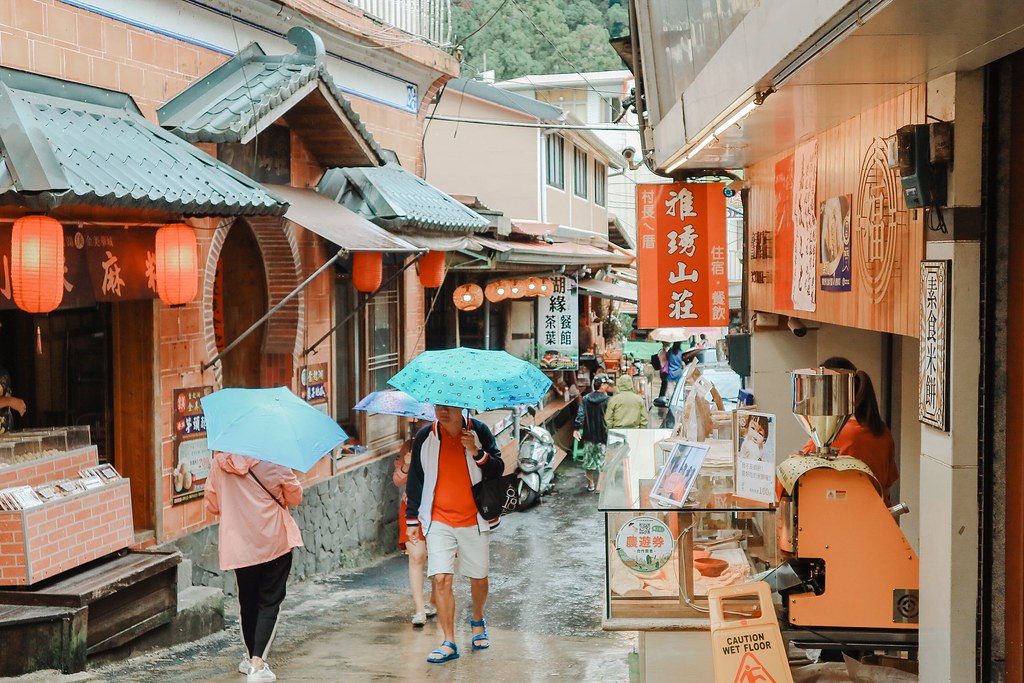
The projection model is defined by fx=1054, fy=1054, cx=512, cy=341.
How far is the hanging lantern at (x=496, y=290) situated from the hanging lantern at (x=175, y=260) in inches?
389

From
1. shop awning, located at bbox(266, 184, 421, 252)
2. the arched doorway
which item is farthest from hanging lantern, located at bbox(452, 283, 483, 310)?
the arched doorway

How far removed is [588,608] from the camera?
37.9 ft

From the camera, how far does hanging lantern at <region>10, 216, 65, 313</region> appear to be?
7211mm

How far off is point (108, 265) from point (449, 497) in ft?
11.1

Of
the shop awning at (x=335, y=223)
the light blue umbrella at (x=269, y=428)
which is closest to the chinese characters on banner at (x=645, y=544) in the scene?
the light blue umbrella at (x=269, y=428)

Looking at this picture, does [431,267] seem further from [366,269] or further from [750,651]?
[750,651]

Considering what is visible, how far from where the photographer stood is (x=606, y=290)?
87.7ft

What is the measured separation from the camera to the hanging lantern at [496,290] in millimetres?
18781

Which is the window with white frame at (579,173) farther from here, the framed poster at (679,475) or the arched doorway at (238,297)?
the framed poster at (679,475)

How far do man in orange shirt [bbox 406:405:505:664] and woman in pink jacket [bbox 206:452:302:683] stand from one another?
3.76 feet

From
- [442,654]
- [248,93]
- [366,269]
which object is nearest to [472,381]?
[442,654]

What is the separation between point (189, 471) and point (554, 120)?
19.0 metres

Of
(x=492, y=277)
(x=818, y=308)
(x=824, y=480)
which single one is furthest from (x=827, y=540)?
(x=492, y=277)

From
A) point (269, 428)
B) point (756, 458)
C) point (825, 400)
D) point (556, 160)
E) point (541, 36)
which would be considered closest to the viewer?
point (825, 400)
